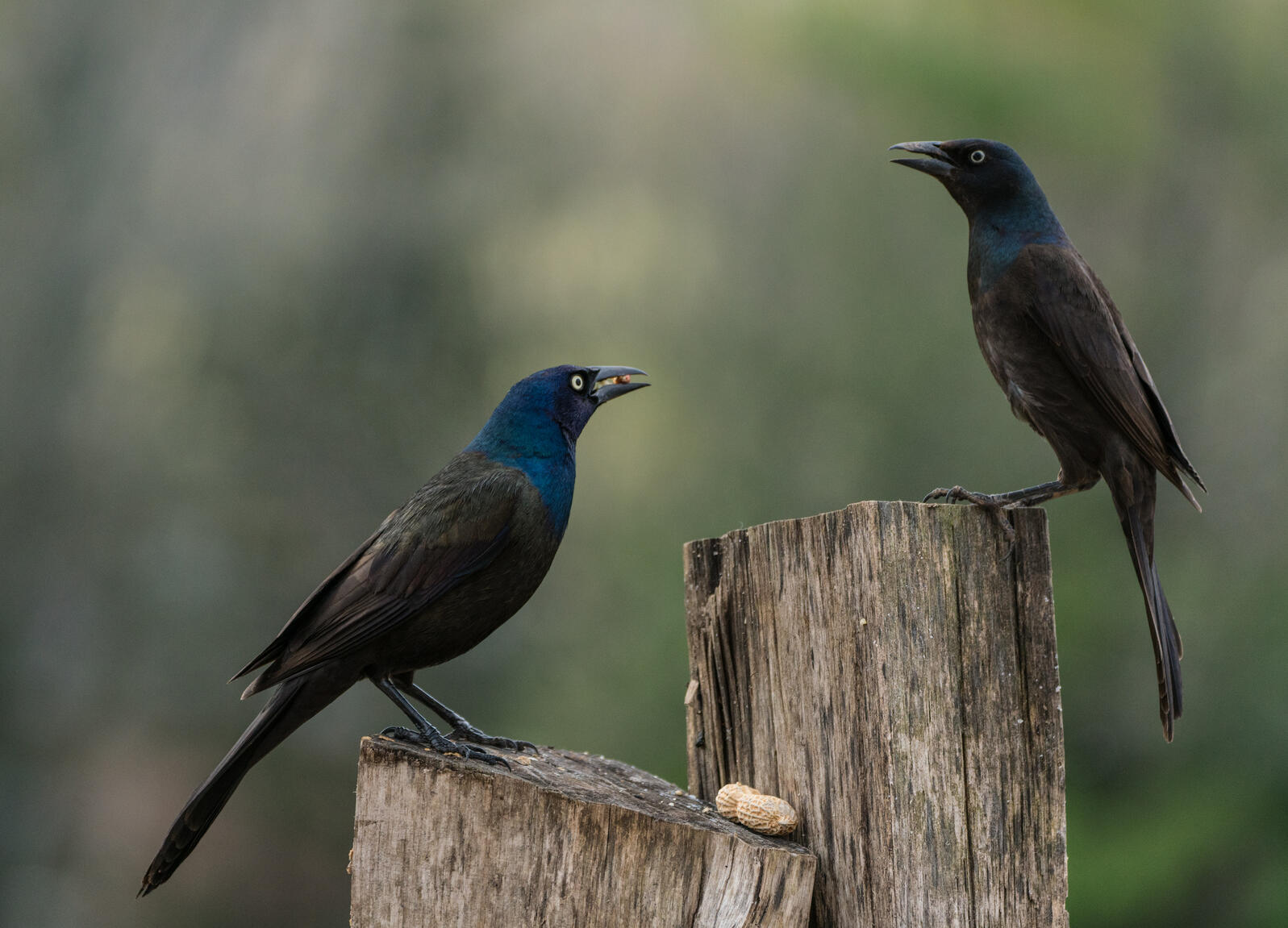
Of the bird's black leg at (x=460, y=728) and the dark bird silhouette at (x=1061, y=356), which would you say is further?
the bird's black leg at (x=460, y=728)

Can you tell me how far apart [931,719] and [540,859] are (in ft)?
2.64

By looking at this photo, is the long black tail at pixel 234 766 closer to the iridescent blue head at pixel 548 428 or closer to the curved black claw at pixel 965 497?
the iridescent blue head at pixel 548 428

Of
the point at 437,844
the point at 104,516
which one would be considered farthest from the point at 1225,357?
the point at 104,516

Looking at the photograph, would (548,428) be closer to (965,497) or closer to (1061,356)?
(965,497)

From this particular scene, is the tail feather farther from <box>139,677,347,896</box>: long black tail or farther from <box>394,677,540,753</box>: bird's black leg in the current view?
<box>394,677,540,753</box>: bird's black leg

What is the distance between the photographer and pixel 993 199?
10.7 ft

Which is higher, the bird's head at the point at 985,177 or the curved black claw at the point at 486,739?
the bird's head at the point at 985,177

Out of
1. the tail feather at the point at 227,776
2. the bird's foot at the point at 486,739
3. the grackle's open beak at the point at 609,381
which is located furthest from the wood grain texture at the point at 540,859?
the grackle's open beak at the point at 609,381

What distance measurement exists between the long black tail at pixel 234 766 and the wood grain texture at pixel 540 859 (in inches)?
20.9

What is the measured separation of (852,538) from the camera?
2.29 meters

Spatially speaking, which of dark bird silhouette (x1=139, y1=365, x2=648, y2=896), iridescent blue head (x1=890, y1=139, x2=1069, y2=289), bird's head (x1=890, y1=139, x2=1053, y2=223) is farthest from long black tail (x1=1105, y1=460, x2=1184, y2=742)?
dark bird silhouette (x1=139, y1=365, x2=648, y2=896)

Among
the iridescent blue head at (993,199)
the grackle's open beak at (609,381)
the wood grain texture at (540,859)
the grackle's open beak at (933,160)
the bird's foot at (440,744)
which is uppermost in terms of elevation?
the grackle's open beak at (933,160)

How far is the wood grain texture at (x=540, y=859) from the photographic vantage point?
2221 mm

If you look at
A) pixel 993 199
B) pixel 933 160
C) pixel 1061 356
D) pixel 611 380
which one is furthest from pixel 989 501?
pixel 611 380
